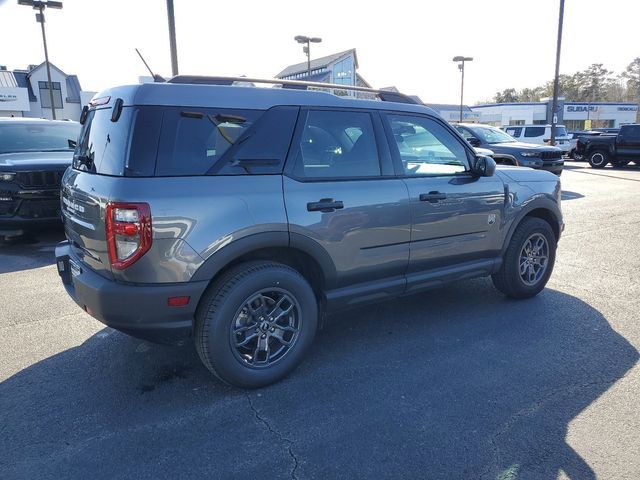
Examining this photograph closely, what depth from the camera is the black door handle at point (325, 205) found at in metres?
3.23

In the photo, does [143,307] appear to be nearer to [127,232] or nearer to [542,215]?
[127,232]

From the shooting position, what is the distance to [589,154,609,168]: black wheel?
20734 mm

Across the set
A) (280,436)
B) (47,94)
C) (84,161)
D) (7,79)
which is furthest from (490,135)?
(7,79)

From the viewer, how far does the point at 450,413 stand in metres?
2.91

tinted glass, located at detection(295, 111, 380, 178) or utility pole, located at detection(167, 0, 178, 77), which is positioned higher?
utility pole, located at detection(167, 0, 178, 77)

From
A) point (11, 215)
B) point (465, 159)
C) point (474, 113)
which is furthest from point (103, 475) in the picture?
point (474, 113)

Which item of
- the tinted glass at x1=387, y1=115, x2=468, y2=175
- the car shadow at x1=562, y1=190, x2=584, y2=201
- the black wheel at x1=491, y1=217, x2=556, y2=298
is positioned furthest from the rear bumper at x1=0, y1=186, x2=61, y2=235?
the car shadow at x1=562, y1=190, x2=584, y2=201

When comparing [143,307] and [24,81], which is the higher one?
[24,81]

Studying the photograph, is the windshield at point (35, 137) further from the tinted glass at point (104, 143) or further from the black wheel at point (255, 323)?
the black wheel at point (255, 323)

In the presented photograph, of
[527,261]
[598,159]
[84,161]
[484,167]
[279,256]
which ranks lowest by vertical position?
[527,261]

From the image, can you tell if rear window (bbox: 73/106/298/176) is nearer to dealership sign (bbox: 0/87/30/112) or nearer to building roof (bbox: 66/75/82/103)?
dealership sign (bbox: 0/87/30/112)

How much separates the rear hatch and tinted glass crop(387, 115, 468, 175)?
74.8 inches

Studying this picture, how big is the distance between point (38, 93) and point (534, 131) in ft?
135

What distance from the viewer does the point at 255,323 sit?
3.19 m
